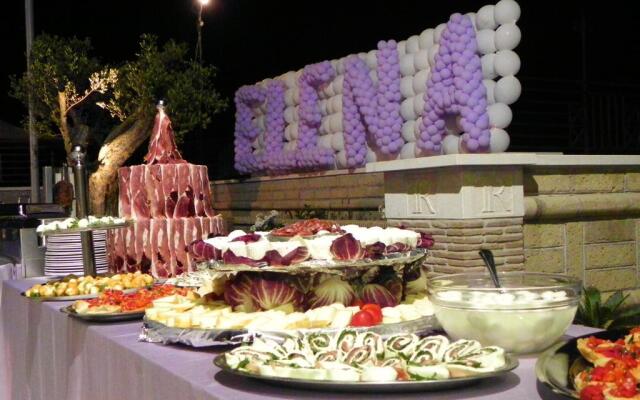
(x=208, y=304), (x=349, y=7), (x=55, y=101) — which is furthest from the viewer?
(x=349, y=7)

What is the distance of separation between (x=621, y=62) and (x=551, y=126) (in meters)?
2.08

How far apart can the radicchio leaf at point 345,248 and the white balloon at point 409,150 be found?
5.19 metres

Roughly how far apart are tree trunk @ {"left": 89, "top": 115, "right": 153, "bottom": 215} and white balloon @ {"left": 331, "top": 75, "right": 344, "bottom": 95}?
2.00 metres

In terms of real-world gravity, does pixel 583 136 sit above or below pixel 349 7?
below

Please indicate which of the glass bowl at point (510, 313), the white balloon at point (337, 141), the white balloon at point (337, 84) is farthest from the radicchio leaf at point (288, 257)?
the white balloon at point (337, 84)

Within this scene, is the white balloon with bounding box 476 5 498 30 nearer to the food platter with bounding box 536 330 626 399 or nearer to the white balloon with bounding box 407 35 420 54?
the white balloon with bounding box 407 35 420 54

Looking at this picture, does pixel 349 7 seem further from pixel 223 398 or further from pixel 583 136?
pixel 223 398

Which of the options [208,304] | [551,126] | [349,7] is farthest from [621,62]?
[208,304]

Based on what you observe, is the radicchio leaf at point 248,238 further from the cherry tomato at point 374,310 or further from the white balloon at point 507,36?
Result: the white balloon at point 507,36

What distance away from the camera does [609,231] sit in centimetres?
561

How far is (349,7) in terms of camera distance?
10086 mm

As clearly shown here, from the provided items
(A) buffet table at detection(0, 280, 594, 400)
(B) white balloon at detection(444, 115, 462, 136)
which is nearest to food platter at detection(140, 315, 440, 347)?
(A) buffet table at detection(0, 280, 594, 400)

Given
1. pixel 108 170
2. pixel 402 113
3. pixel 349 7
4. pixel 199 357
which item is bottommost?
pixel 199 357

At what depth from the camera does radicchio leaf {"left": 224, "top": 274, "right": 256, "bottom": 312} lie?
1430 mm
